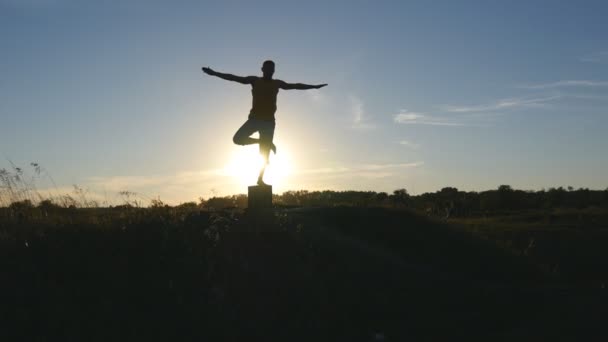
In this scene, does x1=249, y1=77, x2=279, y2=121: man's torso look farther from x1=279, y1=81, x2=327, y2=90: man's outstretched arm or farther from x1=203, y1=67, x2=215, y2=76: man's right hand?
x1=203, y1=67, x2=215, y2=76: man's right hand

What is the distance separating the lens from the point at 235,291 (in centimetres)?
785

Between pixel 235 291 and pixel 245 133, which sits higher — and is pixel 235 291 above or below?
below

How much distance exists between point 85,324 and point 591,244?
19532 mm

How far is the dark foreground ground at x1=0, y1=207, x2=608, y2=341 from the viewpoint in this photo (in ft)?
22.4

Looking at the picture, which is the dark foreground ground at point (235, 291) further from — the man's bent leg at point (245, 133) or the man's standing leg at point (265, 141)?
the man's bent leg at point (245, 133)

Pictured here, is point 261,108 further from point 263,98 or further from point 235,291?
point 235,291

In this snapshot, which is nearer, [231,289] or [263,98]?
[231,289]

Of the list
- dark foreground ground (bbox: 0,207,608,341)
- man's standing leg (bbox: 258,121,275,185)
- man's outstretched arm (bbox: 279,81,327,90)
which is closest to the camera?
dark foreground ground (bbox: 0,207,608,341)

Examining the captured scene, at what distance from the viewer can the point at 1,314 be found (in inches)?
260

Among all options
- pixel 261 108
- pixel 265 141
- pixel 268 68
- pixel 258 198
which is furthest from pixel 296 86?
pixel 258 198

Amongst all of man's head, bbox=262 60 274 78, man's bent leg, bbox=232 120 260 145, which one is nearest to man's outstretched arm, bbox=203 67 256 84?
man's head, bbox=262 60 274 78

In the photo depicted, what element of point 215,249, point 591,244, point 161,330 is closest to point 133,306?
point 161,330

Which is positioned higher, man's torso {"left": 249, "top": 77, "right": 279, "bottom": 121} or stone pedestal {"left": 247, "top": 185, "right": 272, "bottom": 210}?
man's torso {"left": 249, "top": 77, "right": 279, "bottom": 121}

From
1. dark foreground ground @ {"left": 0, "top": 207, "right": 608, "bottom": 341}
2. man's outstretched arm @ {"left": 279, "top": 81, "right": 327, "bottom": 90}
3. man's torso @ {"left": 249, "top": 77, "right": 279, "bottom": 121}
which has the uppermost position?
man's outstretched arm @ {"left": 279, "top": 81, "right": 327, "bottom": 90}
